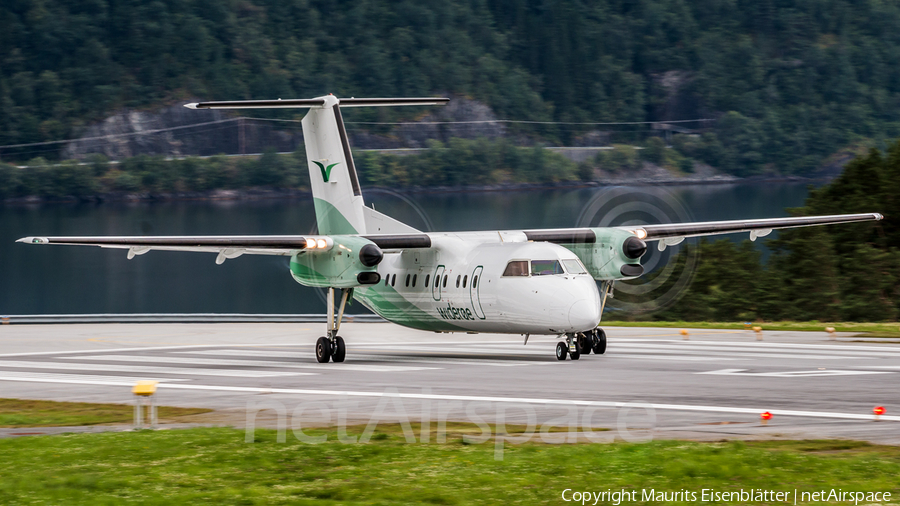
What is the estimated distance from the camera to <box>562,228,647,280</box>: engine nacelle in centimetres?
A: 2419

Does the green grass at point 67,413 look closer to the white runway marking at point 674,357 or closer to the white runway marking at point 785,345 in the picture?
the white runway marking at point 674,357

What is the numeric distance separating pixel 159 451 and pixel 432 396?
568 centimetres

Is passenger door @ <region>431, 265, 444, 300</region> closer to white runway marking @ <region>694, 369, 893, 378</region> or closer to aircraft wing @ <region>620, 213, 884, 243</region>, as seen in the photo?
aircraft wing @ <region>620, 213, 884, 243</region>

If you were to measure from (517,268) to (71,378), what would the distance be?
9303 millimetres

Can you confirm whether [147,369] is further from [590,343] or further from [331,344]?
[590,343]

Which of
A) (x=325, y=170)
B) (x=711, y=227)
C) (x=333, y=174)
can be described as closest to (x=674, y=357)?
(x=711, y=227)

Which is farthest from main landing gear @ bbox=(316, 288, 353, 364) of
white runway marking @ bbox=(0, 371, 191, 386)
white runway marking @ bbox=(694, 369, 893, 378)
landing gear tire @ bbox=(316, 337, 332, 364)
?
white runway marking @ bbox=(694, 369, 893, 378)

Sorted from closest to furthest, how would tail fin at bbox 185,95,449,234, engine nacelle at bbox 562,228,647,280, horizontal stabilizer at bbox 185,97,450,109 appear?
engine nacelle at bbox 562,228,647,280, horizontal stabilizer at bbox 185,97,450,109, tail fin at bbox 185,95,449,234

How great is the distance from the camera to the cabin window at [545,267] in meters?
21.8

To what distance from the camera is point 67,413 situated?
15.3 meters

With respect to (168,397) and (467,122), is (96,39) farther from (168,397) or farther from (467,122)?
(168,397)

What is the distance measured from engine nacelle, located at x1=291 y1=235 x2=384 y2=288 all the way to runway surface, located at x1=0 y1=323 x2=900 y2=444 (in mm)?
1916

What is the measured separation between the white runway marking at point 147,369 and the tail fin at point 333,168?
22.1 ft

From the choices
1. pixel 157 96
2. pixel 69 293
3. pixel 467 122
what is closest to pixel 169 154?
pixel 157 96
